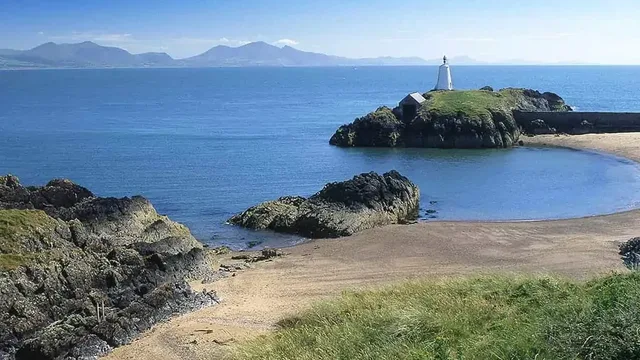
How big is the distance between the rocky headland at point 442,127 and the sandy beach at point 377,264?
89.6 feet

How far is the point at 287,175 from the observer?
4988 cm

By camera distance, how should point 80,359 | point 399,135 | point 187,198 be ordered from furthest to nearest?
point 399,135
point 187,198
point 80,359

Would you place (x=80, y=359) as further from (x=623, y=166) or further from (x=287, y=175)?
(x=623, y=166)

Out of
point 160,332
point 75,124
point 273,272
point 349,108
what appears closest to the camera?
point 160,332

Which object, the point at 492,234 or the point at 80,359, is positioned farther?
the point at 492,234

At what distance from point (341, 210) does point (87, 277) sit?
14.8 m

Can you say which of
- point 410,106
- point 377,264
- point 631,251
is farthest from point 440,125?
point 377,264

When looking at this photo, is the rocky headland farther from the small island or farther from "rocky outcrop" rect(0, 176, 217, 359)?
"rocky outcrop" rect(0, 176, 217, 359)

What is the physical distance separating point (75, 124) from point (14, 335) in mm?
69994

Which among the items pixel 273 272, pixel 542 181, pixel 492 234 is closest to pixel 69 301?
pixel 273 272

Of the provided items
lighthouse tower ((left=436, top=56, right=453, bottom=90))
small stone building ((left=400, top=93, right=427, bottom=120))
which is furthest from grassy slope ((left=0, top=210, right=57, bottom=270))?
lighthouse tower ((left=436, top=56, right=453, bottom=90))

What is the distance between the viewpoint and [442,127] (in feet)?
207

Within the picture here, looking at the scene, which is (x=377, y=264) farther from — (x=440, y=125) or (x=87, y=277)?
(x=440, y=125)

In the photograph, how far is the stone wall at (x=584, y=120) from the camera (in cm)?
6800
